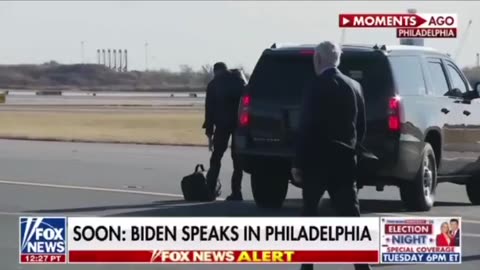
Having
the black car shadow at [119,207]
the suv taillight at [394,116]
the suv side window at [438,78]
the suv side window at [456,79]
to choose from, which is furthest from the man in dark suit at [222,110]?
the suv side window at [456,79]

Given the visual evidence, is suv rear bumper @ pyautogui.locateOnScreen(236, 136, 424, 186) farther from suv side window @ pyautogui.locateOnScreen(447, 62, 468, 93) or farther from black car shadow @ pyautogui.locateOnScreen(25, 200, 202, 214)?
suv side window @ pyautogui.locateOnScreen(447, 62, 468, 93)

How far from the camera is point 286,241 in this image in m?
9.13

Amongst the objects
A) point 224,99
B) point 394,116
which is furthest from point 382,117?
point 224,99

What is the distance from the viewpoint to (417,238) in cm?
907

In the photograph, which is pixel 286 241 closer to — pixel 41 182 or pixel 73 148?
pixel 41 182

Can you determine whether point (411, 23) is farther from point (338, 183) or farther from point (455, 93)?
point (338, 183)

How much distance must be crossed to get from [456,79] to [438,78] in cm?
63

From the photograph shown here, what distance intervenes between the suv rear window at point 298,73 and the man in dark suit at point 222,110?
1.12 metres

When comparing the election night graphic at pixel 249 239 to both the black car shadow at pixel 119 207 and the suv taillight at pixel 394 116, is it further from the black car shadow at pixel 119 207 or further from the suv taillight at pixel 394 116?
the black car shadow at pixel 119 207

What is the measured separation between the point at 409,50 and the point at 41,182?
7106 millimetres

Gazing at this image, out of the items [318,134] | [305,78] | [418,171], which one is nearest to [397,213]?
[418,171]

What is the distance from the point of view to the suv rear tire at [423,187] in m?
14.3

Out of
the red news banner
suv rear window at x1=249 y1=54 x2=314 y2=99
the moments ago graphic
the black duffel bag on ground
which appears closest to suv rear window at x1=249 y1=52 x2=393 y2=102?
suv rear window at x1=249 y1=54 x2=314 y2=99

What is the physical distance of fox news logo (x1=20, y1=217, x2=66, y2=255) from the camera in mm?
9289
